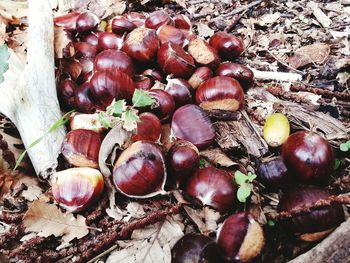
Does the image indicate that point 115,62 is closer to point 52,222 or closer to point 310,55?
point 52,222

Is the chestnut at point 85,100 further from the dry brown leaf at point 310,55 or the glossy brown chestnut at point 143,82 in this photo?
the dry brown leaf at point 310,55

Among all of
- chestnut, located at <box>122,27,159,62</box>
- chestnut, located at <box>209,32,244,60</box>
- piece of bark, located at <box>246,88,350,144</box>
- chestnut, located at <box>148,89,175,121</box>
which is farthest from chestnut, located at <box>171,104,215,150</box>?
chestnut, located at <box>209,32,244,60</box>

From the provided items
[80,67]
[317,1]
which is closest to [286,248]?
[80,67]

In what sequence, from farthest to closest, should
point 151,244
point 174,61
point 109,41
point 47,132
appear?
point 109,41 → point 174,61 → point 47,132 → point 151,244

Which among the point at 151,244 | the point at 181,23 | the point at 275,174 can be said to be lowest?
the point at 151,244

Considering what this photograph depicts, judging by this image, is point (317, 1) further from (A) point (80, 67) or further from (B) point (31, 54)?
(B) point (31, 54)

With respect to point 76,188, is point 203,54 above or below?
above

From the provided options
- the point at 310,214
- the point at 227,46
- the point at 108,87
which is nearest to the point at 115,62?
the point at 108,87

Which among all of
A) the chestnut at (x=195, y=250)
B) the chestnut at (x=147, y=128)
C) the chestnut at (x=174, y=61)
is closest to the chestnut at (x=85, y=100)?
the chestnut at (x=147, y=128)
